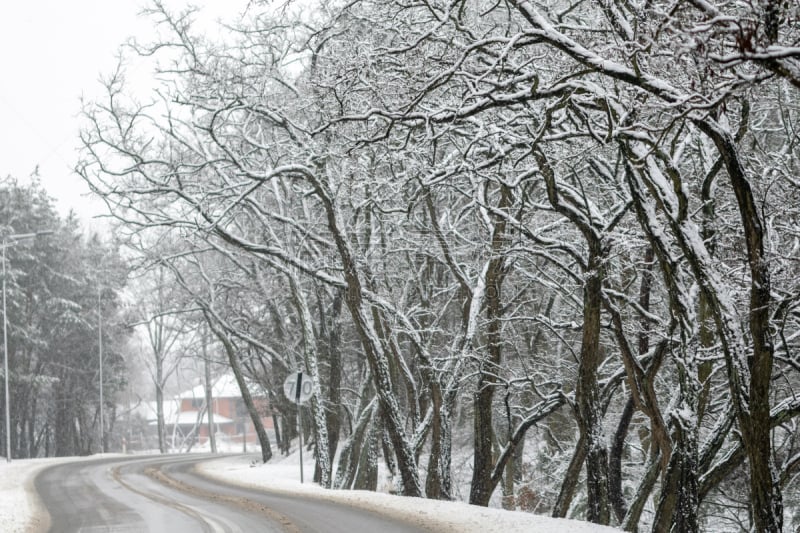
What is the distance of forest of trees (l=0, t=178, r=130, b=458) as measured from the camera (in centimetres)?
5312

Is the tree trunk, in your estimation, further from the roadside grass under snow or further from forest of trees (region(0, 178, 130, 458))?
forest of trees (region(0, 178, 130, 458))

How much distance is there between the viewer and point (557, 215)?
19797 mm

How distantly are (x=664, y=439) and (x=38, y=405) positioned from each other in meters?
59.1

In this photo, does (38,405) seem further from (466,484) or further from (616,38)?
(616,38)

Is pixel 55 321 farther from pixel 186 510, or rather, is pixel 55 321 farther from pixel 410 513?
pixel 410 513

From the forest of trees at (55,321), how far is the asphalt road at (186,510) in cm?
3060

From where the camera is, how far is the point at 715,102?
648 cm

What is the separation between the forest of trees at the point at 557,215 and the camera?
8758mm

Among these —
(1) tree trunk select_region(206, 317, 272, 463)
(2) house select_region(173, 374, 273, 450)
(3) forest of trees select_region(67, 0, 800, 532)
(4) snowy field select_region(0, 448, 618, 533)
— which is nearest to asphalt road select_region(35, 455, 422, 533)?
(4) snowy field select_region(0, 448, 618, 533)

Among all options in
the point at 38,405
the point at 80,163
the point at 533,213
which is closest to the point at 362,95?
the point at 533,213

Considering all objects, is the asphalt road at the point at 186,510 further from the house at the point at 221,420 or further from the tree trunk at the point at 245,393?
the house at the point at 221,420

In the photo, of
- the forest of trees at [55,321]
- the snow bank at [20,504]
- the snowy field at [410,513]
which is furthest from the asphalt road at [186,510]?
the forest of trees at [55,321]

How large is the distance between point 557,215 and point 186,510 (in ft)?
31.6

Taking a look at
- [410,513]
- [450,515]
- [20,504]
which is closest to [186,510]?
[410,513]
